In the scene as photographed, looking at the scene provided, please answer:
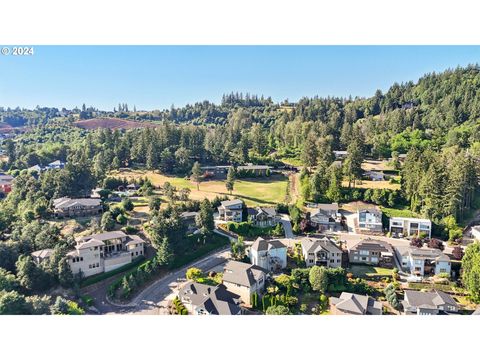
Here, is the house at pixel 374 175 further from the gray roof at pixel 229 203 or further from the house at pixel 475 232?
the gray roof at pixel 229 203

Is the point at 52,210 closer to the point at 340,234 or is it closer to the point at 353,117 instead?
the point at 340,234

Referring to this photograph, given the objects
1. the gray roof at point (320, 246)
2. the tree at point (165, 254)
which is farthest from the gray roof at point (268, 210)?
the tree at point (165, 254)

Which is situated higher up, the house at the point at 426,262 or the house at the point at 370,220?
the house at the point at 370,220

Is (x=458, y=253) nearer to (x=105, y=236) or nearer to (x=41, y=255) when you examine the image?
(x=105, y=236)

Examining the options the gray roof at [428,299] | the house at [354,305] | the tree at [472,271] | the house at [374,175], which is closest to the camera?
the house at [354,305]

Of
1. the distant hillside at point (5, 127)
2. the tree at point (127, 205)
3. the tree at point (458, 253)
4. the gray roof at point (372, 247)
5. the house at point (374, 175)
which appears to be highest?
the distant hillside at point (5, 127)

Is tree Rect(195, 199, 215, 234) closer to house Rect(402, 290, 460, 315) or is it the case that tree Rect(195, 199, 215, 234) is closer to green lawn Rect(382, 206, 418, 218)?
house Rect(402, 290, 460, 315)

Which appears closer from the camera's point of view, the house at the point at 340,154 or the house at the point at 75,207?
the house at the point at 75,207

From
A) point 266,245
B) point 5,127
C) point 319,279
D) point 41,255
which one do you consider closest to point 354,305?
point 319,279
